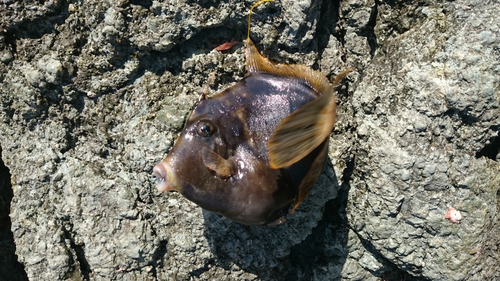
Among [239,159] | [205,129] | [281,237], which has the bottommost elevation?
[281,237]

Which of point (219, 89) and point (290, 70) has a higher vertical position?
point (290, 70)

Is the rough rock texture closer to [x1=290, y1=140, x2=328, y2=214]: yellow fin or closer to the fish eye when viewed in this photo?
[x1=290, y1=140, x2=328, y2=214]: yellow fin

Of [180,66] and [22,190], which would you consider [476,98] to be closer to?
[180,66]

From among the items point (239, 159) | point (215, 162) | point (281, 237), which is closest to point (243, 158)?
point (239, 159)

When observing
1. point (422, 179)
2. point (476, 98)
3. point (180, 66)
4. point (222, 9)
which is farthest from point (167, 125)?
point (476, 98)

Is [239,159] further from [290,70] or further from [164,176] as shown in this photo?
[290,70]
